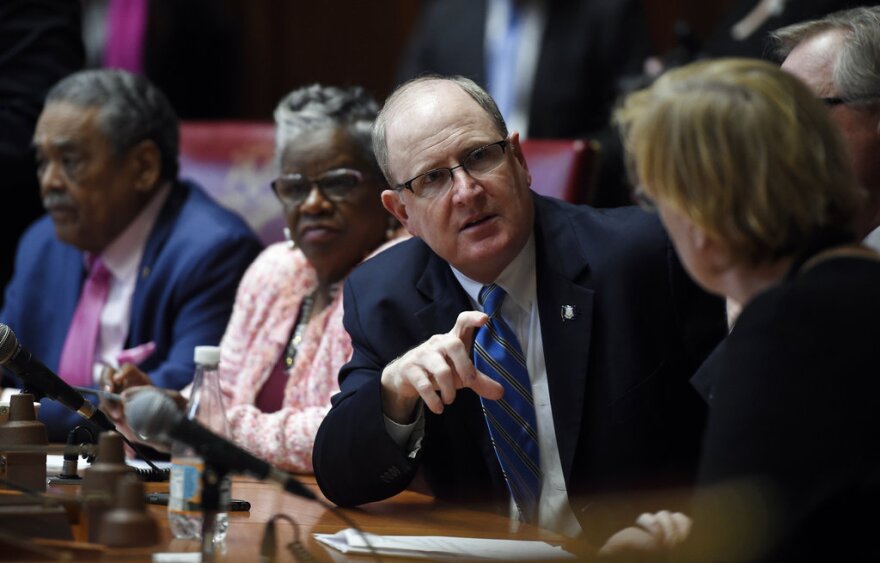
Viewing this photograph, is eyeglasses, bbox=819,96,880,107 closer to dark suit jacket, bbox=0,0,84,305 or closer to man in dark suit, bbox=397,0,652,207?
man in dark suit, bbox=397,0,652,207

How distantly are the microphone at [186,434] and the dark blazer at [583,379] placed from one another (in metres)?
0.60

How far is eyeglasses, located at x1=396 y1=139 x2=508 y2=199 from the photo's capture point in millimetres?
2154

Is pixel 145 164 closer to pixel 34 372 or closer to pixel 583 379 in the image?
pixel 34 372

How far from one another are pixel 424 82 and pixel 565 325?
0.50m

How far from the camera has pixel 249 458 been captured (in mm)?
1434

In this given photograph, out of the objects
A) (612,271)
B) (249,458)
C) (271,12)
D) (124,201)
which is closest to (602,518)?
(612,271)

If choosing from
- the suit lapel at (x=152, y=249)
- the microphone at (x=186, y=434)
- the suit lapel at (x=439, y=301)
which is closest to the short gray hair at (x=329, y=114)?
the suit lapel at (x=152, y=249)

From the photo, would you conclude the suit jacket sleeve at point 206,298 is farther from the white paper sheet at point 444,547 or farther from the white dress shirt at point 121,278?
the white paper sheet at point 444,547

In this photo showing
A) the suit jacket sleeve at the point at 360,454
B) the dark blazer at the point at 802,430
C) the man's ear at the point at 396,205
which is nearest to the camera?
the dark blazer at the point at 802,430

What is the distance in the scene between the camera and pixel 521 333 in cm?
220

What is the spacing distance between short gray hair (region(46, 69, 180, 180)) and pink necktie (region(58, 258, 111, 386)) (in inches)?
12.9

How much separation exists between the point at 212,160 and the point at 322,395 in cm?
109

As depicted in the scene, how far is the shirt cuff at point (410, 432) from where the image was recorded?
205cm

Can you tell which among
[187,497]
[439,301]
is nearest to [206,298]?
[439,301]
